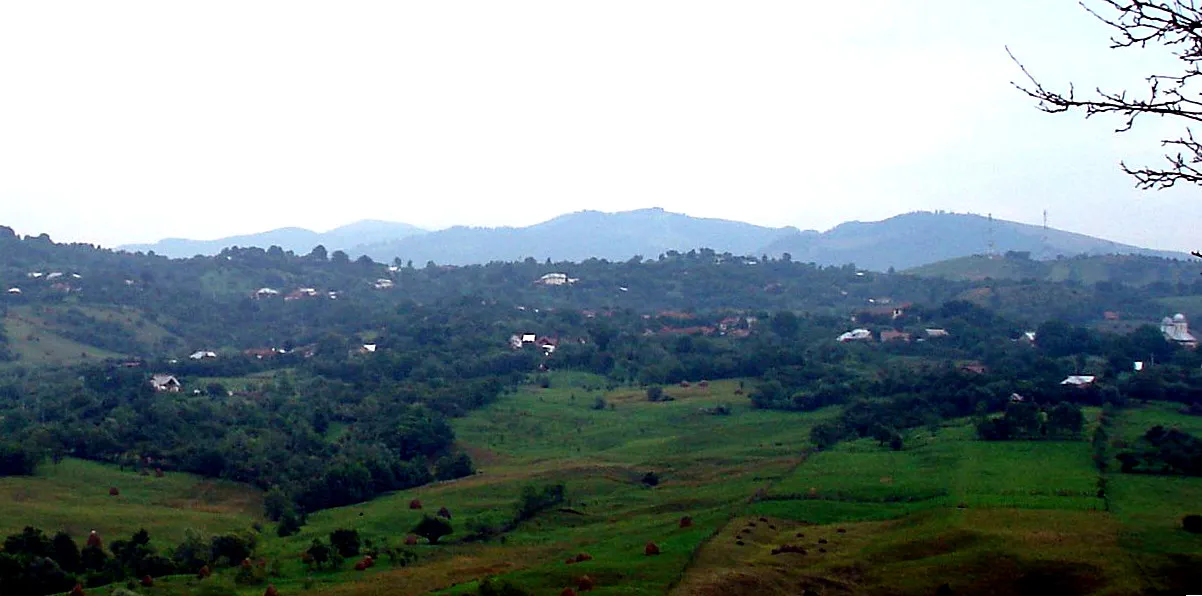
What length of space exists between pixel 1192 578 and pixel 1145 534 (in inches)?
183

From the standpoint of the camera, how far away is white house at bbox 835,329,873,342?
3939 inches

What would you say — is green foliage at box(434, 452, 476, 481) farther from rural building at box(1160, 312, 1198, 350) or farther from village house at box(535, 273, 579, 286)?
village house at box(535, 273, 579, 286)

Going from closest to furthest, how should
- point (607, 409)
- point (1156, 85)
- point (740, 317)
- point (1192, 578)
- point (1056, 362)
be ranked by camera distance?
point (1156, 85) → point (1192, 578) → point (607, 409) → point (1056, 362) → point (740, 317)

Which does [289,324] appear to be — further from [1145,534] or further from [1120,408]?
[1145,534]

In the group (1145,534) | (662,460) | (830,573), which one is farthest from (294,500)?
(1145,534)

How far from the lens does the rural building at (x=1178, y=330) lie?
320 feet

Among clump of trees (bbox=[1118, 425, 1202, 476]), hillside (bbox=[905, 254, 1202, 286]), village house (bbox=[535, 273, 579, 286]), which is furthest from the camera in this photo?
hillside (bbox=[905, 254, 1202, 286])

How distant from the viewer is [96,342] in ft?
346

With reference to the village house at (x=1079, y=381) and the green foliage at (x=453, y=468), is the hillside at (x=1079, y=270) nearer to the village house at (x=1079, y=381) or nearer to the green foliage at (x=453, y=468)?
the village house at (x=1079, y=381)

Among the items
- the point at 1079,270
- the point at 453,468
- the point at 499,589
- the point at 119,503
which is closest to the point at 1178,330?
the point at 1079,270

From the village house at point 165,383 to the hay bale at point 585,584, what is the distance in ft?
166

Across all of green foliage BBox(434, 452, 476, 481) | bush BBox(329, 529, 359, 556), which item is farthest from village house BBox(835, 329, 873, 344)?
bush BBox(329, 529, 359, 556)

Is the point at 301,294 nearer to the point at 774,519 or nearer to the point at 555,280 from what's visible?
the point at 555,280

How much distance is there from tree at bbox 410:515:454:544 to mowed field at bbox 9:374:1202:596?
720 mm
